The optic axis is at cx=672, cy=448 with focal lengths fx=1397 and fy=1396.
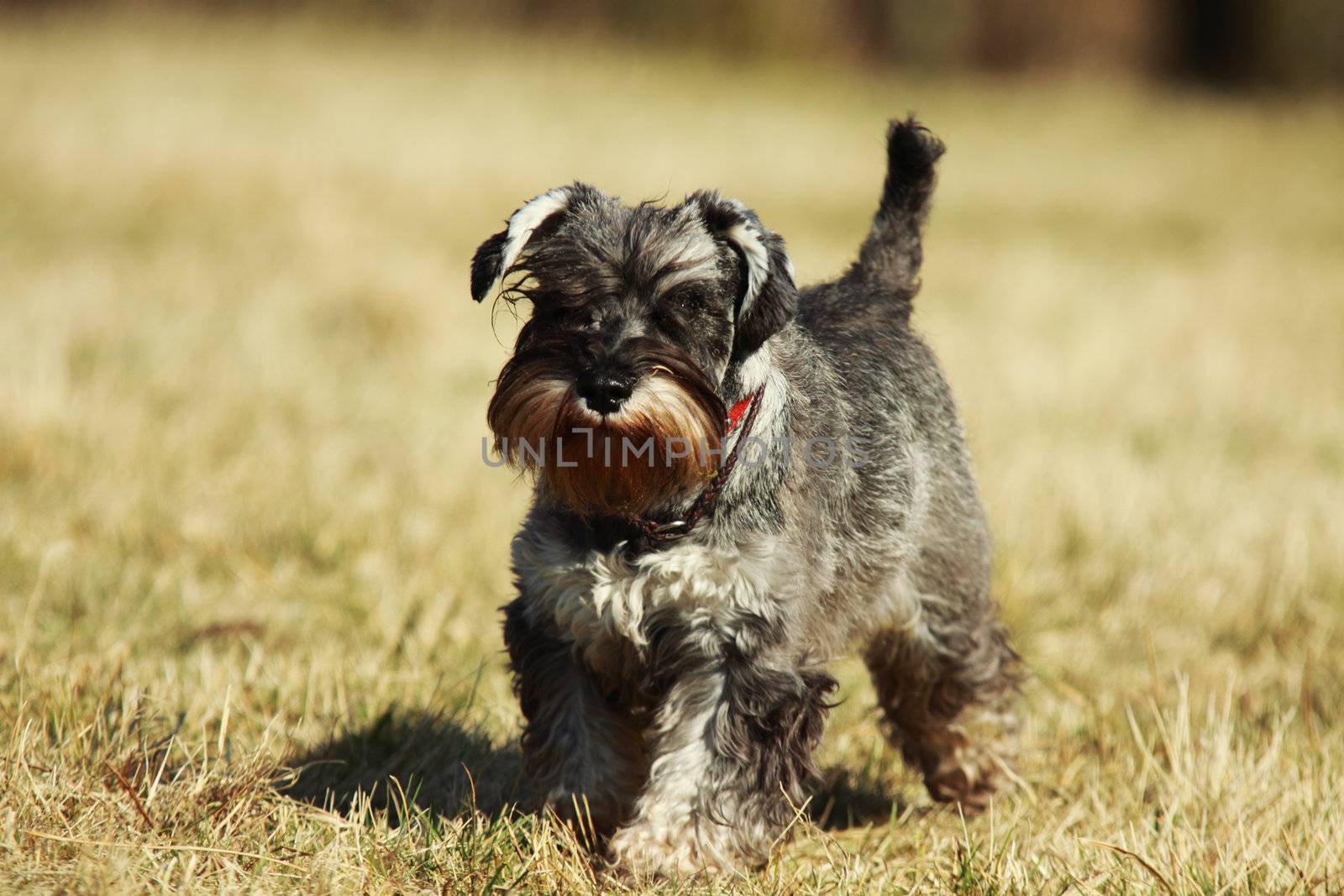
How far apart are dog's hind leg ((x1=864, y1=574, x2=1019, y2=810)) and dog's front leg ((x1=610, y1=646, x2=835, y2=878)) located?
1060 millimetres

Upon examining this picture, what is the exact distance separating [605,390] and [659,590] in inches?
22.7

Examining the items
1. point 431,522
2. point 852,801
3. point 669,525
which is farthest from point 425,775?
point 431,522

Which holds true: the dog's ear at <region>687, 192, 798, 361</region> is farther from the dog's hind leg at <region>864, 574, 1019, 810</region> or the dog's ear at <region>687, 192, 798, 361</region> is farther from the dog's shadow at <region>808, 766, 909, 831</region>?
the dog's shadow at <region>808, 766, 909, 831</region>

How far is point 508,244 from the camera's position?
3760 millimetres

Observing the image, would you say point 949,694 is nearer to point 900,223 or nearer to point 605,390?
point 900,223

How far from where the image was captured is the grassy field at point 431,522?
146 inches

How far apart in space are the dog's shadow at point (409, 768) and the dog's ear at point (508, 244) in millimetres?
1392

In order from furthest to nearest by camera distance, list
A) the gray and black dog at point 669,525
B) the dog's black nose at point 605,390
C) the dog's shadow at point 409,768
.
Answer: the dog's shadow at point 409,768, the gray and black dog at point 669,525, the dog's black nose at point 605,390

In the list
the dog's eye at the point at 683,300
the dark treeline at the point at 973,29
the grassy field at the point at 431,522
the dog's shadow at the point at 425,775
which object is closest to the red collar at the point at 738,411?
the dog's eye at the point at 683,300

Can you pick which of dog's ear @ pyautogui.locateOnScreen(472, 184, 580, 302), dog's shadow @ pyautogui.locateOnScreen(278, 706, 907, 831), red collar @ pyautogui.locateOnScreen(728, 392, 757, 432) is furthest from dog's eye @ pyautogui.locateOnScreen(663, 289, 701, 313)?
dog's shadow @ pyautogui.locateOnScreen(278, 706, 907, 831)

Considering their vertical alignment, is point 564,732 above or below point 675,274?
below

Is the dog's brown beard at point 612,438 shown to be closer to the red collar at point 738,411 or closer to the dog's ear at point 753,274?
the red collar at point 738,411

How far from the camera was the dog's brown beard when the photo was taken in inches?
136

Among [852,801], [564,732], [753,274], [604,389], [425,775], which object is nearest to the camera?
[604,389]
